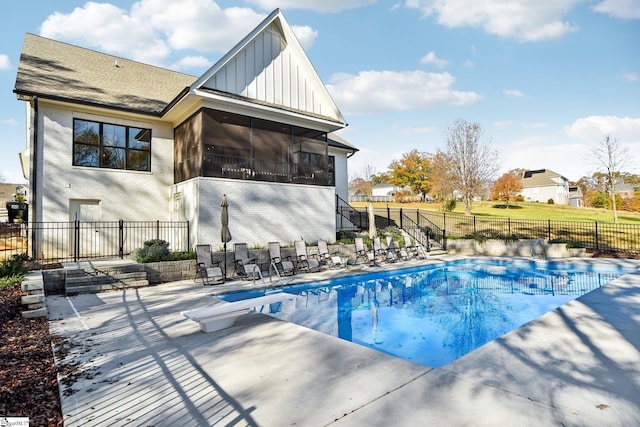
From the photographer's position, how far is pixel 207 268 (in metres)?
11.2

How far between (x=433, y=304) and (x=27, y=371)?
903cm

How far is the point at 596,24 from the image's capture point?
17625 millimetres

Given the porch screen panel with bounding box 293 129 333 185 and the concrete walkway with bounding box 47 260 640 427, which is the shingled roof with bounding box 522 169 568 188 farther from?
the concrete walkway with bounding box 47 260 640 427

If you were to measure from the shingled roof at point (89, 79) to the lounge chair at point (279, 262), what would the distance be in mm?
8192

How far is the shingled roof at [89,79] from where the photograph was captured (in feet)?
43.2

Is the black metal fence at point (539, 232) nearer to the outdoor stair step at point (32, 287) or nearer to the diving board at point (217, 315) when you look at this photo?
the diving board at point (217, 315)

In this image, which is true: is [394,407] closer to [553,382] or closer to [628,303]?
[553,382]

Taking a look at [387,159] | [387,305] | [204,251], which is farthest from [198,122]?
[387,159]

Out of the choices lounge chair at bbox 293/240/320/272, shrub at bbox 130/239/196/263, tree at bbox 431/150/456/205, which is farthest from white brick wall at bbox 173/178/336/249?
tree at bbox 431/150/456/205

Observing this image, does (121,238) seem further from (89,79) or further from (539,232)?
(539,232)

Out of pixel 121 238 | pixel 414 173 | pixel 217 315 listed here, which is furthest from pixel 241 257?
pixel 414 173

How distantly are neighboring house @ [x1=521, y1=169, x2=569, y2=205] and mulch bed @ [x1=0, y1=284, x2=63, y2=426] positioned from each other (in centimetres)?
7132

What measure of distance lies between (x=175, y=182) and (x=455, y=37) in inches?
683

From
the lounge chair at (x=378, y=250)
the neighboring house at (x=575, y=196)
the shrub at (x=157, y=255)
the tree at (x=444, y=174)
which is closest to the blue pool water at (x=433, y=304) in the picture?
the lounge chair at (x=378, y=250)
